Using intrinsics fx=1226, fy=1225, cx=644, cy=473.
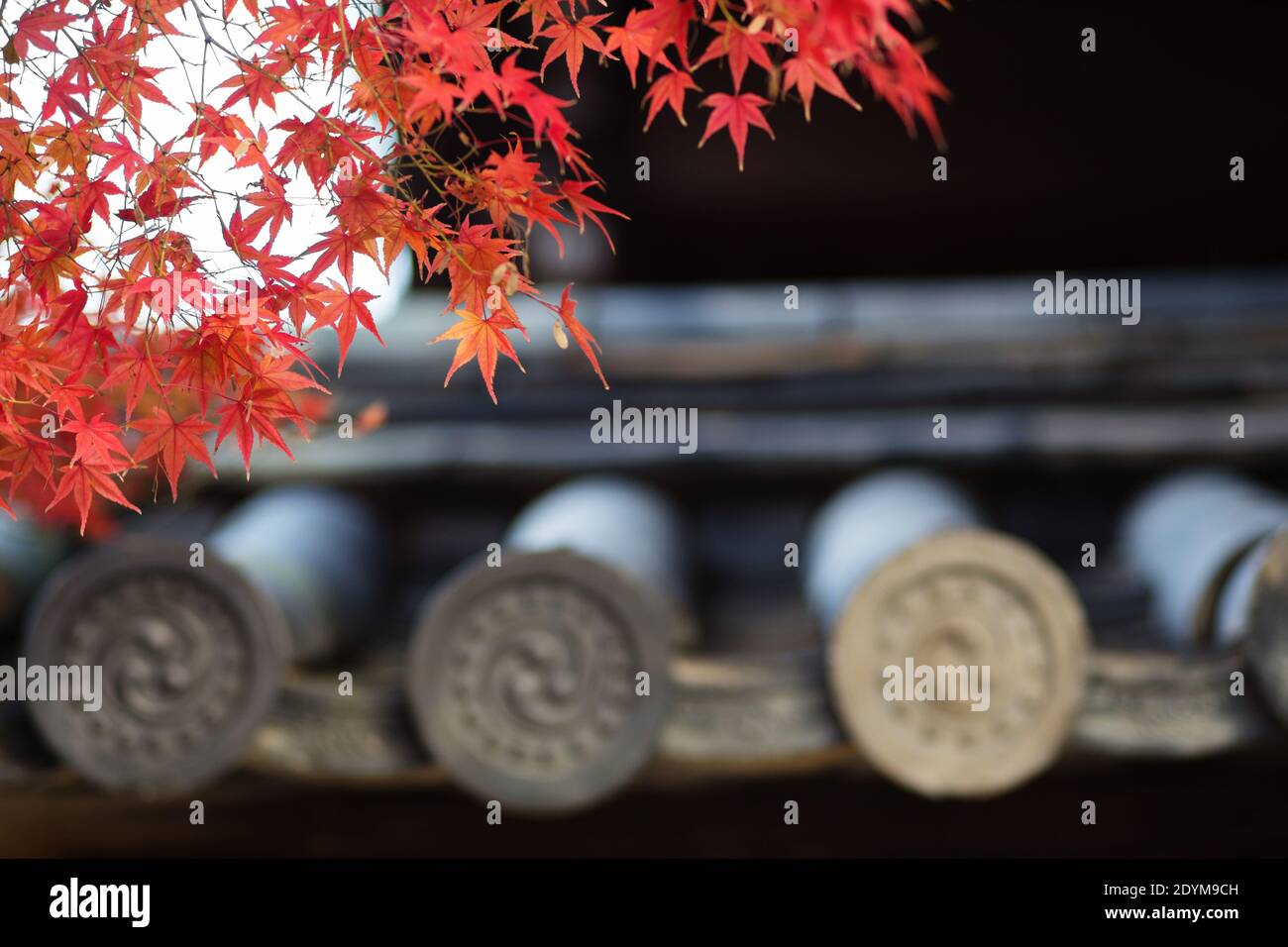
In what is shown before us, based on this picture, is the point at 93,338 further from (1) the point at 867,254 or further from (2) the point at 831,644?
(1) the point at 867,254

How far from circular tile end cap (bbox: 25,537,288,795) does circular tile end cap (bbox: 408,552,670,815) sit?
0.40 metres

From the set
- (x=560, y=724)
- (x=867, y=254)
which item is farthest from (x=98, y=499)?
(x=867, y=254)

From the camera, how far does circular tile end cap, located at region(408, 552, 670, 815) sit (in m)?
2.87

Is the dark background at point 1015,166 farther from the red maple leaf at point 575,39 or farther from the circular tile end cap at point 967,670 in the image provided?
the red maple leaf at point 575,39

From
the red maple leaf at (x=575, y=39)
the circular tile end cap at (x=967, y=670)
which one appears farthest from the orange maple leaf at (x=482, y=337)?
the circular tile end cap at (x=967, y=670)

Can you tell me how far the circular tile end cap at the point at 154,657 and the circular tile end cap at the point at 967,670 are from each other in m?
1.38


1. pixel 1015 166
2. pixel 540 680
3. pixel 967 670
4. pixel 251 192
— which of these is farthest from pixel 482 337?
pixel 1015 166

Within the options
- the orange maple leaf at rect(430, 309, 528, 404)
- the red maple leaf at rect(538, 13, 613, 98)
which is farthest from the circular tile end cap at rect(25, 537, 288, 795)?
the red maple leaf at rect(538, 13, 613, 98)

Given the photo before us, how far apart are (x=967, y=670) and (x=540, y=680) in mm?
1005

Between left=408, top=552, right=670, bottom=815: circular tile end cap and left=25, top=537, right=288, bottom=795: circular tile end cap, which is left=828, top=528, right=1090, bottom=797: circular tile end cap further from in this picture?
left=25, top=537, right=288, bottom=795: circular tile end cap

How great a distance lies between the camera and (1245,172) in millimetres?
4328

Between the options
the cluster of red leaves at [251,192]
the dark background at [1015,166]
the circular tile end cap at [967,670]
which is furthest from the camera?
the dark background at [1015,166]

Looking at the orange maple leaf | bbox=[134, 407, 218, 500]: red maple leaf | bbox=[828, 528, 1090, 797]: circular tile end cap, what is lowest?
bbox=[828, 528, 1090, 797]: circular tile end cap

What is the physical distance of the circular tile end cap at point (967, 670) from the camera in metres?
2.81
